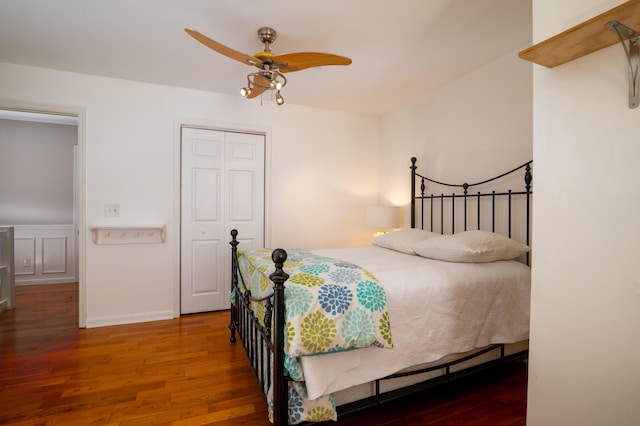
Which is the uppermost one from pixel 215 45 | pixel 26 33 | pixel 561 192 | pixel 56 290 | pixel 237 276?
pixel 26 33

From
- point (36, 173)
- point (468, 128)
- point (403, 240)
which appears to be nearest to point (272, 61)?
point (403, 240)

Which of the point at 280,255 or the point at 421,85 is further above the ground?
the point at 421,85

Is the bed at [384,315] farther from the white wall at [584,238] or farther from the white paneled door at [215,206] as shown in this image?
the white paneled door at [215,206]

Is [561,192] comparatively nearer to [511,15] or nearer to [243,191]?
[511,15]

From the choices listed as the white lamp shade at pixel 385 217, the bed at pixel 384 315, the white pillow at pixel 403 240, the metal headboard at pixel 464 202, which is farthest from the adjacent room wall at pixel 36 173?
the metal headboard at pixel 464 202

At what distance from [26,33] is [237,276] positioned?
2386mm

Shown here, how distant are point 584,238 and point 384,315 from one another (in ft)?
2.69

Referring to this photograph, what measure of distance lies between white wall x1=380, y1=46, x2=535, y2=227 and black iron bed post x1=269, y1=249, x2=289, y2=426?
6.99 ft

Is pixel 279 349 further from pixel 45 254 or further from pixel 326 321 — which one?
pixel 45 254

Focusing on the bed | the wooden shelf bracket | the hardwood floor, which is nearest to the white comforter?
the bed

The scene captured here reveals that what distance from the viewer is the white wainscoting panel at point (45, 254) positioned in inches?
172

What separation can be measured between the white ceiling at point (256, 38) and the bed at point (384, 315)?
1.08m

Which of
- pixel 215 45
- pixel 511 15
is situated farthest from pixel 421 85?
pixel 215 45

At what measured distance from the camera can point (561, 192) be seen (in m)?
0.99
